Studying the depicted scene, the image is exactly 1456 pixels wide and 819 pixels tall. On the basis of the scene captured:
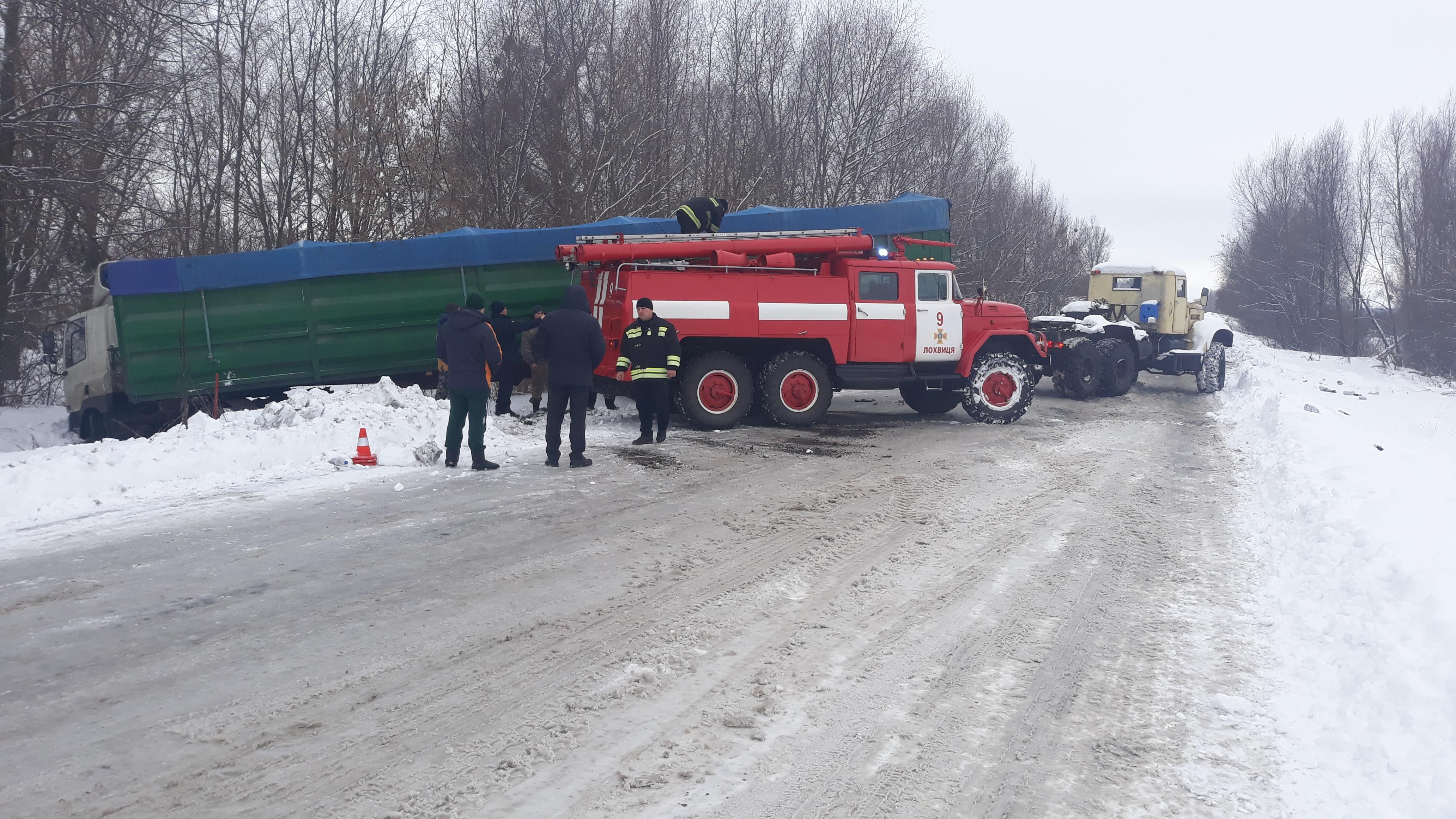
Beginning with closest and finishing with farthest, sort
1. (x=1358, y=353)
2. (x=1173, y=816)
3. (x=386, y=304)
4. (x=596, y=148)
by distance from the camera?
(x=1173, y=816), (x=386, y=304), (x=596, y=148), (x=1358, y=353)

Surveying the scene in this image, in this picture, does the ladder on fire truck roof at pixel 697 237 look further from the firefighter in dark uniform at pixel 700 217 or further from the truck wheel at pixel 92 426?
the truck wheel at pixel 92 426

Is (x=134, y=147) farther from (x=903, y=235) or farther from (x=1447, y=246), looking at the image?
(x=1447, y=246)

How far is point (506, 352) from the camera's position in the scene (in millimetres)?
14344

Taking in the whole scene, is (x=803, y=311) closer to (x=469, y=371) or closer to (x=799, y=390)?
(x=799, y=390)

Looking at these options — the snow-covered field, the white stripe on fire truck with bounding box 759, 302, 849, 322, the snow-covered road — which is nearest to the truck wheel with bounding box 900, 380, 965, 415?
the snow-covered field

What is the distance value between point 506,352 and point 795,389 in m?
4.26

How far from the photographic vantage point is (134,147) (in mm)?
14930

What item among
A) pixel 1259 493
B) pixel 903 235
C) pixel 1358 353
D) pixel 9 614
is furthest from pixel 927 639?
pixel 1358 353

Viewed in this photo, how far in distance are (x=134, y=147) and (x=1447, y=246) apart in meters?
54.0

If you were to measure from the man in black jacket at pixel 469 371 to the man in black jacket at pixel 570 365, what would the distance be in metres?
0.56

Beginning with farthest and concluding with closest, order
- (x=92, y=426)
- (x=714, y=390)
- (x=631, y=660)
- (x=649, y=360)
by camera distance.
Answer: (x=92, y=426) → (x=714, y=390) → (x=649, y=360) → (x=631, y=660)

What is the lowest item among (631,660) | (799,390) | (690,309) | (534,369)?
(631,660)

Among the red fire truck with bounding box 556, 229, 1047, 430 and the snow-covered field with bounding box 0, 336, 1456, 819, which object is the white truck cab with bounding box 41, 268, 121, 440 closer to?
the snow-covered field with bounding box 0, 336, 1456, 819

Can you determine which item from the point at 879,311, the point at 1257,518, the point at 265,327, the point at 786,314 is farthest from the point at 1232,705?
the point at 265,327
